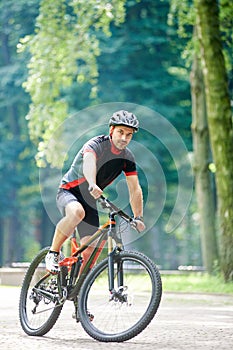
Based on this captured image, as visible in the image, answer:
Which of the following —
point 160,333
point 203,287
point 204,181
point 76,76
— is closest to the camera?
point 160,333

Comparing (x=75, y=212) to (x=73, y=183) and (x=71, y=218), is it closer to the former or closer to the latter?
(x=71, y=218)

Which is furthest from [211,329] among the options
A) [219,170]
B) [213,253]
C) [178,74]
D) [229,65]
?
[178,74]

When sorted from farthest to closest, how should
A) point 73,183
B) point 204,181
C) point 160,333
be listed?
point 204,181, point 160,333, point 73,183

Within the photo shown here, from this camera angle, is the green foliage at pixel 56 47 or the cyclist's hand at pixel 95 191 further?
the green foliage at pixel 56 47

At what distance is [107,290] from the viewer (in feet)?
27.3

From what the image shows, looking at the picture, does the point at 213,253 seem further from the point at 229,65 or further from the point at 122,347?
the point at 122,347

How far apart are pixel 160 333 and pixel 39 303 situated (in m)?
1.09

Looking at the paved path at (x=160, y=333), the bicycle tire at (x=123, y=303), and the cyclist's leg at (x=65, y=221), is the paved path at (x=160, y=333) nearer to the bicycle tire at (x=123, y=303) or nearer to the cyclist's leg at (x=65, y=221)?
the bicycle tire at (x=123, y=303)

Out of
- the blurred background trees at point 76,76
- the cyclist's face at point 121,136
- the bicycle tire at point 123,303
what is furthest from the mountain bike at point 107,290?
the blurred background trees at point 76,76

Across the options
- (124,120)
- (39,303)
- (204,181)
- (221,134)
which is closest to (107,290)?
(39,303)

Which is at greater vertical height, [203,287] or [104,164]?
[104,164]

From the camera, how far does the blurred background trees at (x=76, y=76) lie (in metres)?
25.3

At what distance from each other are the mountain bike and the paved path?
142 millimetres

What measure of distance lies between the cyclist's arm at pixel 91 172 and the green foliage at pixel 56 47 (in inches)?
650
